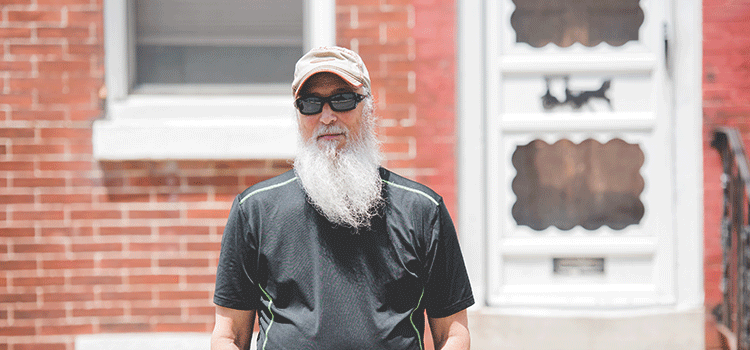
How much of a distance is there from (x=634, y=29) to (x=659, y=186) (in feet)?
3.23

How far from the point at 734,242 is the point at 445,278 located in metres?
2.57

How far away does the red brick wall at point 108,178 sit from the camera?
141 inches

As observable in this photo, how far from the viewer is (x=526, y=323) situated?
3.58 metres

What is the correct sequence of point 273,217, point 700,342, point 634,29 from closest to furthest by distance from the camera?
point 273,217
point 700,342
point 634,29

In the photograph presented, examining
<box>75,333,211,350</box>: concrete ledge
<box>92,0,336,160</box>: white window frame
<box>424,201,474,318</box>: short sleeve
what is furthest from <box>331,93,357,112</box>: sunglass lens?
<box>75,333,211,350</box>: concrete ledge

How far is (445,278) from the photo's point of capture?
1752 mm

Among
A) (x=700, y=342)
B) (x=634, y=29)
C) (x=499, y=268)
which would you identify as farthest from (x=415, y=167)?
(x=700, y=342)

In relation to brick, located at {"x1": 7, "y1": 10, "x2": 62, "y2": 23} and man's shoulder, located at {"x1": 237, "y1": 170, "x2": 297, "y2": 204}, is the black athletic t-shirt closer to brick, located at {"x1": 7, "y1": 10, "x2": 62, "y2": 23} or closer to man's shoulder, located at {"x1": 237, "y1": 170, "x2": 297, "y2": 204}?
man's shoulder, located at {"x1": 237, "y1": 170, "x2": 297, "y2": 204}

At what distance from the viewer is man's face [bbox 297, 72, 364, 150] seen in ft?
5.80

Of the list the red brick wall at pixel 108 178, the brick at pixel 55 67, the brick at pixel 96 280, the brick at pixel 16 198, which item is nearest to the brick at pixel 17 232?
the red brick wall at pixel 108 178

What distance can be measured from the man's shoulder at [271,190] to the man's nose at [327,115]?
0.20 metres

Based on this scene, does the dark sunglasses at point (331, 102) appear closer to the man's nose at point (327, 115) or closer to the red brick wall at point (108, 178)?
the man's nose at point (327, 115)

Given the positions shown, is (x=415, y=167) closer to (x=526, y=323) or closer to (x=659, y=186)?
(x=526, y=323)

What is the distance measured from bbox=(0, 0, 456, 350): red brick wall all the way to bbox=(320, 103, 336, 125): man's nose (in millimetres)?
1853
